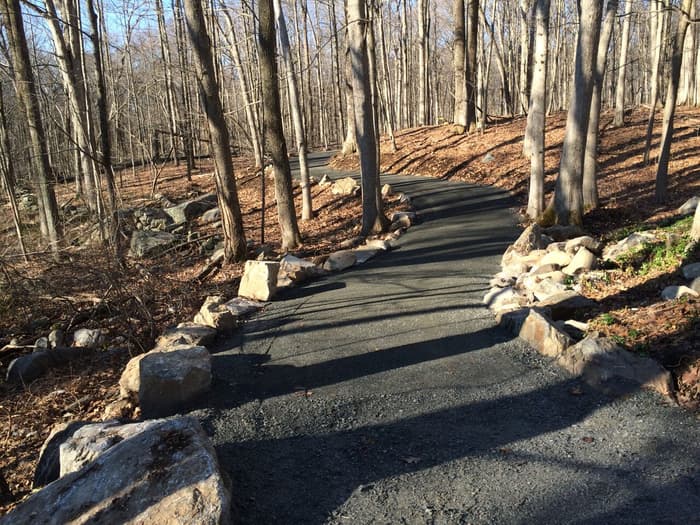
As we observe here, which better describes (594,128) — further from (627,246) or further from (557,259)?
(557,259)

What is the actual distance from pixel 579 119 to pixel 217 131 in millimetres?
7620

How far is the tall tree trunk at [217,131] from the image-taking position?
10.4m

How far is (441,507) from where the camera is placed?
3.52 metres

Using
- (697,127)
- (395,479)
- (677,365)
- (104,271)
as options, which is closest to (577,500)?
(395,479)

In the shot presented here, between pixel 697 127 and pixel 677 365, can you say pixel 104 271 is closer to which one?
pixel 677 365

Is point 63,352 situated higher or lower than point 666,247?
lower

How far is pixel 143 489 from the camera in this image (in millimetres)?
3199

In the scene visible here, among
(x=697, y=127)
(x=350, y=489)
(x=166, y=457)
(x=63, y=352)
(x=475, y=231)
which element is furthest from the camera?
(x=697, y=127)

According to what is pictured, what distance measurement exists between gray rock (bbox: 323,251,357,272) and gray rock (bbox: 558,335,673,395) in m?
5.50

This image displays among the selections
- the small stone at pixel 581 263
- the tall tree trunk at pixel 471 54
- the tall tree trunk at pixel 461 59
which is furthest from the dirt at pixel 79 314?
the tall tree trunk at pixel 471 54

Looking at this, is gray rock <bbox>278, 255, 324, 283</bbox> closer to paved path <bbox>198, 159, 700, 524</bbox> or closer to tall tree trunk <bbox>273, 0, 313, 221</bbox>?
paved path <bbox>198, 159, 700, 524</bbox>

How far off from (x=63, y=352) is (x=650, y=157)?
17.4m

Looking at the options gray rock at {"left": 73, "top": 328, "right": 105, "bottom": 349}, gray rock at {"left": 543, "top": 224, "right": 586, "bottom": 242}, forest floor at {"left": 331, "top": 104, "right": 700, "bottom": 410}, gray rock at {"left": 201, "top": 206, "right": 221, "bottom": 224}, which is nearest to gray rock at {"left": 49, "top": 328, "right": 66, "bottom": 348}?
gray rock at {"left": 73, "top": 328, "right": 105, "bottom": 349}

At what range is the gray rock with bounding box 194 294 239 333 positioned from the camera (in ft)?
24.0
